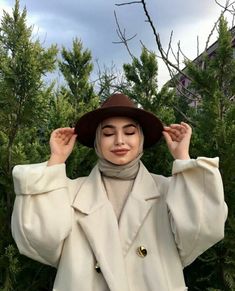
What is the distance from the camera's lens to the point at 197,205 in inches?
79.4

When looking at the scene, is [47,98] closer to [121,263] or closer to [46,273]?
[46,273]

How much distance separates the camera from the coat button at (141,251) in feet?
6.81

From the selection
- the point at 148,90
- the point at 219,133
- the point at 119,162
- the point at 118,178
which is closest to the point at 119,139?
the point at 119,162

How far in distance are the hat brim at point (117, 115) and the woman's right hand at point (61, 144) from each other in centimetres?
6

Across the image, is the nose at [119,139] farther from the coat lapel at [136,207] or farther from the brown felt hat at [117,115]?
the coat lapel at [136,207]

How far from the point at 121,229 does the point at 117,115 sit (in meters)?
0.54

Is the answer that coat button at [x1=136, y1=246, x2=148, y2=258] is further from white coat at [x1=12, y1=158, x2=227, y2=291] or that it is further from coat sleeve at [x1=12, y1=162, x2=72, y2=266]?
coat sleeve at [x1=12, y1=162, x2=72, y2=266]

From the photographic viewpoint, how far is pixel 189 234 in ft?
6.66

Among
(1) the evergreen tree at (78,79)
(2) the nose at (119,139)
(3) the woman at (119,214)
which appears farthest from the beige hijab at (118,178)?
(1) the evergreen tree at (78,79)

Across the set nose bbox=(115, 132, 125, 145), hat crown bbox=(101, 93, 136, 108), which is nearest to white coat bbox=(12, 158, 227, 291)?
nose bbox=(115, 132, 125, 145)

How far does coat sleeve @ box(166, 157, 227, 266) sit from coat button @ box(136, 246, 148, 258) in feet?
0.52

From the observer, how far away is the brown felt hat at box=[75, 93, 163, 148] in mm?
2197

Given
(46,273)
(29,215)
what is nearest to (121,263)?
(29,215)

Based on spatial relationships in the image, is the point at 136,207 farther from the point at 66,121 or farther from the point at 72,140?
the point at 66,121
